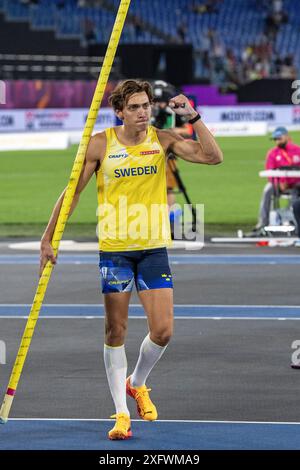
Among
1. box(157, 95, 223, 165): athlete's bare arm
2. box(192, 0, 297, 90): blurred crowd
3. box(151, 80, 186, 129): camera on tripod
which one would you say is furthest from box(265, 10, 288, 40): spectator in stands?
box(157, 95, 223, 165): athlete's bare arm

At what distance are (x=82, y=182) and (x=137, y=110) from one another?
0.57 metres

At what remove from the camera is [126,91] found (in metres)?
8.37

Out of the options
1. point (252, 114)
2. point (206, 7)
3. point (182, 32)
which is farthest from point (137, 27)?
point (252, 114)

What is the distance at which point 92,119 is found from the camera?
8211 millimetres

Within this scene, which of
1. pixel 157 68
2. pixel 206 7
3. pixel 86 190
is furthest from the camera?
pixel 206 7

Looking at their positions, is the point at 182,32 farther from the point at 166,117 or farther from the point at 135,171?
the point at 135,171

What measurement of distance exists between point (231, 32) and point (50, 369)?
179 ft

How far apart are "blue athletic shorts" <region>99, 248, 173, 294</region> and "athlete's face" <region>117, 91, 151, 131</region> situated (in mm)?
830

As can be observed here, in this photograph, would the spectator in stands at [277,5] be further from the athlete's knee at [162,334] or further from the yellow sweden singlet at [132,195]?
the athlete's knee at [162,334]

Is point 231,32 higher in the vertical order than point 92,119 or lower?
lower
